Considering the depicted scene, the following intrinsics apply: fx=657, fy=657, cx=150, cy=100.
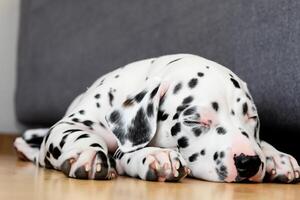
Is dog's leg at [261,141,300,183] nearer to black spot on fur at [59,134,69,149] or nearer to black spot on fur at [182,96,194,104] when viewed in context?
black spot on fur at [182,96,194,104]

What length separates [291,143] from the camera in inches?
100

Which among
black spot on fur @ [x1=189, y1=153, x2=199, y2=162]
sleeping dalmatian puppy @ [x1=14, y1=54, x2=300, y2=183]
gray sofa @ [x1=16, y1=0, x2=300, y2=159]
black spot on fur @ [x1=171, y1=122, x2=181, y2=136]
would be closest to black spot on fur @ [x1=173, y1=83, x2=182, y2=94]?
sleeping dalmatian puppy @ [x1=14, y1=54, x2=300, y2=183]

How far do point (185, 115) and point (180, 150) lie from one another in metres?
0.11

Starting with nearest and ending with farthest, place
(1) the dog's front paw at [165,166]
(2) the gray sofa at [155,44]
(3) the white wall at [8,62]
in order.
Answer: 1. (1) the dog's front paw at [165,166]
2. (2) the gray sofa at [155,44]
3. (3) the white wall at [8,62]

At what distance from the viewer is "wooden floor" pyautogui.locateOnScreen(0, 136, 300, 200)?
1524mm

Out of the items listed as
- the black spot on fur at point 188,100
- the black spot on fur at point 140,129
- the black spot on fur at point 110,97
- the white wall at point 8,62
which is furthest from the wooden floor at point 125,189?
the white wall at point 8,62

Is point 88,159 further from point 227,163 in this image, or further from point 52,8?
point 52,8

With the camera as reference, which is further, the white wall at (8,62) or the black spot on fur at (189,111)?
the white wall at (8,62)

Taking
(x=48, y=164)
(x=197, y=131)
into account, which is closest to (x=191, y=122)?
(x=197, y=131)

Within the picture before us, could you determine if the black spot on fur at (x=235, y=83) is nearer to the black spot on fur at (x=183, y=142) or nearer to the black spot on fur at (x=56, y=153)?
the black spot on fur at (x=183, y=142)

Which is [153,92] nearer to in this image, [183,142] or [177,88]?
[177,88]

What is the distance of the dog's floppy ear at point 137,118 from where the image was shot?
1.99m

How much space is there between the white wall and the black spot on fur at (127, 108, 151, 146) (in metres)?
2.65

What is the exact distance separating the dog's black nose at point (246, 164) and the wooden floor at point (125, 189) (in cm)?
3
